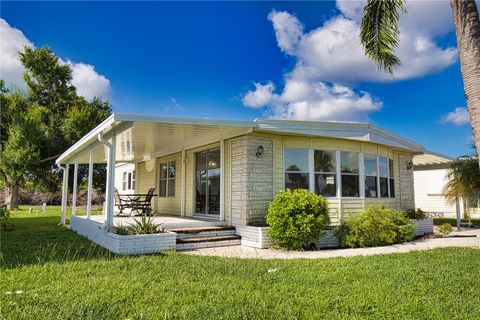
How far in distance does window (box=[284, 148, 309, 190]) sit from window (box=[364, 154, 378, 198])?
2.27 metres

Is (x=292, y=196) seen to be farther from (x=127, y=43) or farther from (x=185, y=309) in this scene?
(x=127, y=43)

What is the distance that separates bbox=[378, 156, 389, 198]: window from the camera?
11.1 m

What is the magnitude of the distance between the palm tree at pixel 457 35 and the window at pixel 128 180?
13.2 m

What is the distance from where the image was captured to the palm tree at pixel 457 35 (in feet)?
14.7

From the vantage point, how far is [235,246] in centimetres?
821

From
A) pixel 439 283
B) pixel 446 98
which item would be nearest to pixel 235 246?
pixel 439 283

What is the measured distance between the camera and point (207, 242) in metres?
8.01

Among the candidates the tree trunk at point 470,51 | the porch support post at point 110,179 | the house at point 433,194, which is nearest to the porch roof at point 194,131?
the porch support post at point 110,179

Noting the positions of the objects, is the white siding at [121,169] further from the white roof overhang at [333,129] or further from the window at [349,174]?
the window at [349,174]

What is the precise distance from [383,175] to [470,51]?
23.4 ft

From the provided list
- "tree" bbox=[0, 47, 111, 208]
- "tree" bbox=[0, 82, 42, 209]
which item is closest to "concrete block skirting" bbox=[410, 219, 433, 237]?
"tree" bbox=[0, 82, 42, 209]

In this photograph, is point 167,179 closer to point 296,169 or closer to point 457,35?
point 296,169

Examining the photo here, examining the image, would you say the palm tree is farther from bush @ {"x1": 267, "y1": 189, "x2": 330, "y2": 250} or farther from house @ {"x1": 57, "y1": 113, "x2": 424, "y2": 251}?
bush @ {"x1": 267, "y1": 189, "x2": 330, "y2": 250}

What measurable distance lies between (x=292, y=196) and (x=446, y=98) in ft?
49.3
